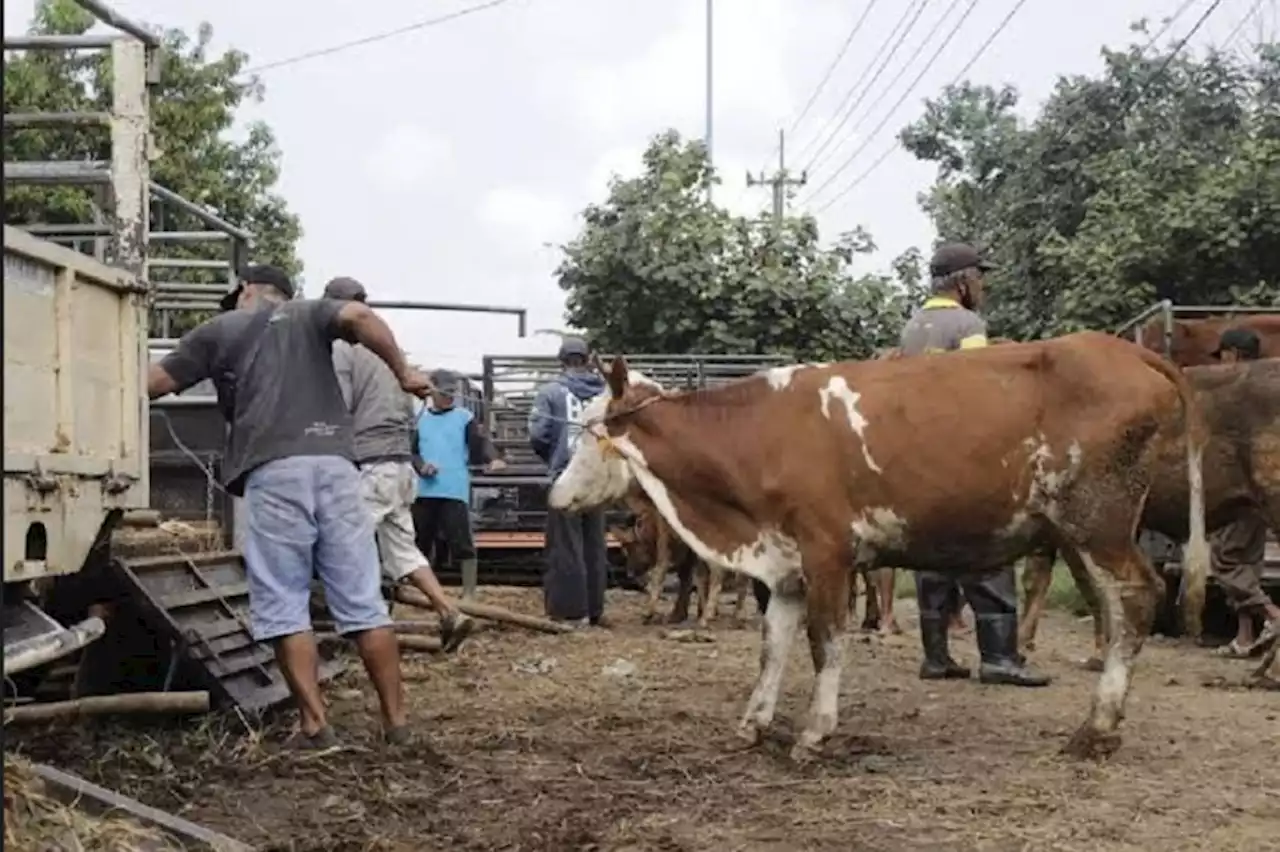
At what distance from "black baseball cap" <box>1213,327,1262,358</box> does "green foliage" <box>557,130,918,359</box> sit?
1185 cm

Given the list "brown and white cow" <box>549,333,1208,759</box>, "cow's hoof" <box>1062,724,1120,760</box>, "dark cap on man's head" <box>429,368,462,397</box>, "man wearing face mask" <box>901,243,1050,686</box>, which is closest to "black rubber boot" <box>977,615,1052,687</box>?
"man wearing face mask" <box>901,243,1050,686</box>

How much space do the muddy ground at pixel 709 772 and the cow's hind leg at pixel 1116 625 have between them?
13 cm

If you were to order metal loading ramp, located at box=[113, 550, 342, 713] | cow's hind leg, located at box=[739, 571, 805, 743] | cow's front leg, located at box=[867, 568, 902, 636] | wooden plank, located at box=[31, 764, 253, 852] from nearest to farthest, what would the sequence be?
1. wooden plank, located at box=[31, 764, 253, 852]
2. cow's hind leg, located at box=[739, 571, 805, 743]
3. metal loading ramp, located at box=[113, 550, 342, 713]
4. cow's front leg, located at box=[867, 568, 902, 636]

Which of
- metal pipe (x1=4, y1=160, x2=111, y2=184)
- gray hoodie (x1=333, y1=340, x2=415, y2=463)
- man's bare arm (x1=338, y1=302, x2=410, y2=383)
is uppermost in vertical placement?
metal pipe (x1=4, y1=160, x2=111, y2=184)

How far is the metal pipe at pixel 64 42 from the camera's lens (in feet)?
21.1

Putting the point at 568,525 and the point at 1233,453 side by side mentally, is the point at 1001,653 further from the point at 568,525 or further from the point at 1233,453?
the point at 568,525

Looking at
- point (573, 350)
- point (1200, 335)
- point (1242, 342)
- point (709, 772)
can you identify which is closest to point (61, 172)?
point (709, 772)

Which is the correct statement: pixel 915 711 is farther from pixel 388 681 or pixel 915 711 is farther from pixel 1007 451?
pixel 388 681

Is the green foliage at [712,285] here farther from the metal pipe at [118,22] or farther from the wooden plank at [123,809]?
the wooden plank at [123,809]

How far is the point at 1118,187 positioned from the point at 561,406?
48.3 ft

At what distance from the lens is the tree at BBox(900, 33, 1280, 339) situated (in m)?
22.6

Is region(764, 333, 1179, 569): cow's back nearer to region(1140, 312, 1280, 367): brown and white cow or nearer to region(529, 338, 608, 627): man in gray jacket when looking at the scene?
region(529, 338, 608, 627): man in gray jacket

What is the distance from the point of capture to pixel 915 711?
25.9 ft

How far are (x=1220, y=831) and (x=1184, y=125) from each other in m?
22.9
